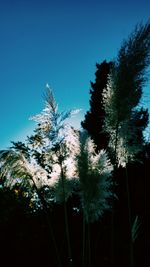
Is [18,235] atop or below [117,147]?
below

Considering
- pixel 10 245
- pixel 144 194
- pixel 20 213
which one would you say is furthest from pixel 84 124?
pixel 10 245

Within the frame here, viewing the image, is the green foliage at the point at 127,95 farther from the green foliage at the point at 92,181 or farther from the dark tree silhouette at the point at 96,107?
the dark tree silhouette at the point at 96,107

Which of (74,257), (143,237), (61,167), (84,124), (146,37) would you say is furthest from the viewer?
(84,124)

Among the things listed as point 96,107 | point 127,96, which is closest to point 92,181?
point 127,96

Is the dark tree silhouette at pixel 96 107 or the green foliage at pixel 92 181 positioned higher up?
the dark tree silhouette at pixel 96 107

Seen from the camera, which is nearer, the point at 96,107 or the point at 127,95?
the point at 127,95

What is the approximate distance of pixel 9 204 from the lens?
8.09 meters

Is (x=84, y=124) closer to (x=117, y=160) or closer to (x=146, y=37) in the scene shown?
(x=117, y=160)

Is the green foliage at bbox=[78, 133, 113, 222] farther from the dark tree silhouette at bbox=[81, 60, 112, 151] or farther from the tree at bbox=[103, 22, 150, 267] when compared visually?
the dark tree silhouette at bbox=[81, 60, 112, 151]

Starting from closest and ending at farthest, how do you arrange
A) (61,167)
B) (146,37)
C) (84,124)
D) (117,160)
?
(146,37), (61,167), (117,160), (84,124)

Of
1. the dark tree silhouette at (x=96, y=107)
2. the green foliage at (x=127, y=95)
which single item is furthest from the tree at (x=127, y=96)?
the dark tree silhouette at (x=96, y=107)

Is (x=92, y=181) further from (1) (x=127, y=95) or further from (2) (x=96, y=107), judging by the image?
(2) (x=96, y=107)

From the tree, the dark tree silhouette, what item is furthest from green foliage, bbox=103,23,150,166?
the dark tree silhouette

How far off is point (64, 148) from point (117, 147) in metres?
0.68
